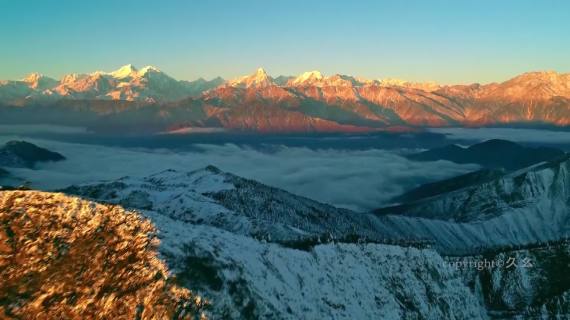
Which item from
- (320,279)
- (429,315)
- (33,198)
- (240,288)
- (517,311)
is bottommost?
(517,311)

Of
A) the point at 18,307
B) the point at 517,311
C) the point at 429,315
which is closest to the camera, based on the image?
the point at 18,307

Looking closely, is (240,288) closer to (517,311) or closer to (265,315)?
(265,315)

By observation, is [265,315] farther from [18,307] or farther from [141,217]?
[18,307]

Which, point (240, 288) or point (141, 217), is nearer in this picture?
point (240, 288)

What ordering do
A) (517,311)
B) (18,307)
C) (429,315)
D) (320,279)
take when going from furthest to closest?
(517,311)
(429,315)
(320,279)
(18,307)

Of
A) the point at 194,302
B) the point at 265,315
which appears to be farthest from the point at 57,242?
the point at 265,315

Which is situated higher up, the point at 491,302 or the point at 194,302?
the point at 194,302

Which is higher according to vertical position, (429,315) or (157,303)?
(157,303)

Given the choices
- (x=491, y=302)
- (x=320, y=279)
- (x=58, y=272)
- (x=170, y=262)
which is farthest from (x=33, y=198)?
(x=491, y=302)

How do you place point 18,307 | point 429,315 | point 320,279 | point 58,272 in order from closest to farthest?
1. point 18,307
2. point 58,272
3. point 320,279
4. point 429,315
